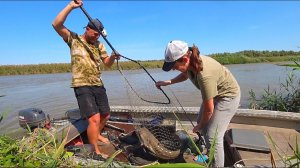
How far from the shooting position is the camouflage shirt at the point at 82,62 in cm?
423

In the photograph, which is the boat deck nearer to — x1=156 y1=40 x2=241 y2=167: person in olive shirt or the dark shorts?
x1=156 y1=40 x2=241 y2=167: person in olive shirt

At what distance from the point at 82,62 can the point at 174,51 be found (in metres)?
1.73

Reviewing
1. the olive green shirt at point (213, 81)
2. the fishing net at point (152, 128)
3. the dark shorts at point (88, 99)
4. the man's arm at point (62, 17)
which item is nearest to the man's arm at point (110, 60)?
the dark shorts at point (88, 99)

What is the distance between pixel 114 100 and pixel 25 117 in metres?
7.30

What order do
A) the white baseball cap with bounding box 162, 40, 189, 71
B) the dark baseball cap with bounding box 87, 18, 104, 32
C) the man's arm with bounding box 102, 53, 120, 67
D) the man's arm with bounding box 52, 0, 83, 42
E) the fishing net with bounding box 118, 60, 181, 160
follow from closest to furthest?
the white baseball cap with bounding box 162, 40, 189, 71
the fishing net with bounding box 118, 60, 181, 160
the man's arm with bounding box 52, 0, 83, 42
the dark baseball cap with bounding box 87, 18, 104, 32
the man's arm with bounding box 102, 53, 120, 67

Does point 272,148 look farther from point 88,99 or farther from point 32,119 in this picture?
point 32,119

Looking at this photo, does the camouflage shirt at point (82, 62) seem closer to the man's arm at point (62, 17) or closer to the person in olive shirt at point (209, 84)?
the man's arm at point (62, 17)

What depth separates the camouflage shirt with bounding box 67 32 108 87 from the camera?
4.23m

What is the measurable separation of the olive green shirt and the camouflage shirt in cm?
162

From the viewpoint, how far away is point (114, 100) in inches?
485

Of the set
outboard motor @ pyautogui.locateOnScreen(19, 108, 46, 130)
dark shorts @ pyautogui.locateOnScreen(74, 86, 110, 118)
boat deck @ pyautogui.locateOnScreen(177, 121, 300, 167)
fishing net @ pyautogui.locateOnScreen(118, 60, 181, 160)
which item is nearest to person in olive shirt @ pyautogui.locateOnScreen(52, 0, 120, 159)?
dark shorts @ pyautogui.locateOnScreen(74, 86, 110, 118)

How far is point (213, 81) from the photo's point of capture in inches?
119

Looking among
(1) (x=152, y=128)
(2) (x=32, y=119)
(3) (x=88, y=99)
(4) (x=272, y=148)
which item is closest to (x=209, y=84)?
(1) (x=152, y=128)

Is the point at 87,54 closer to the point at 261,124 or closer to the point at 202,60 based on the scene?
the point at 202,60
